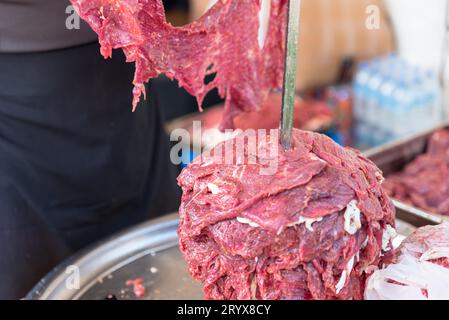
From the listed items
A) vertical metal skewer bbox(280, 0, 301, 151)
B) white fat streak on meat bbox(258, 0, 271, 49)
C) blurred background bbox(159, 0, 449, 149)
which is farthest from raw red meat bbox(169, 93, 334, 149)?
vertical metal skewer bbox(280, 0, 301, 151)

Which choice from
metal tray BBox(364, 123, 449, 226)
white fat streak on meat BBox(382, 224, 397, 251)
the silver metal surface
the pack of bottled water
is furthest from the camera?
the pack of bottled water

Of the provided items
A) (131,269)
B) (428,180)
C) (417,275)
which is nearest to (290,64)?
(417,275)

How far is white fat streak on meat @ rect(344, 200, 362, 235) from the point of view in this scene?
1.14 m

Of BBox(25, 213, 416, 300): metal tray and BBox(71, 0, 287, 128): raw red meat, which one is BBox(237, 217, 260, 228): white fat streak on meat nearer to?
BBox(71, 0, 287, 128): raw red meat

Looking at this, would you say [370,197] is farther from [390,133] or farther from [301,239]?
[390,133]

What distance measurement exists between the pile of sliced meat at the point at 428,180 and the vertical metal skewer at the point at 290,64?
3.98ft

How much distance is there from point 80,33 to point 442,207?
1.43 metres

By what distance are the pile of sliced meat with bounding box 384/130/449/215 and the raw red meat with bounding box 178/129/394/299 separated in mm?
1099

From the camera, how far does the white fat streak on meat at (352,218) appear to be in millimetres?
1138

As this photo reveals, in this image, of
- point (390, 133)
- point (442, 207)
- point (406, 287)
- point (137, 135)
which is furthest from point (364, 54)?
point (406, 287)

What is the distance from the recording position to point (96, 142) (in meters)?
2.03

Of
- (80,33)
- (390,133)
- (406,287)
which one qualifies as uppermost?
(80,33)

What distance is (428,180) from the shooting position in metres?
2.34
